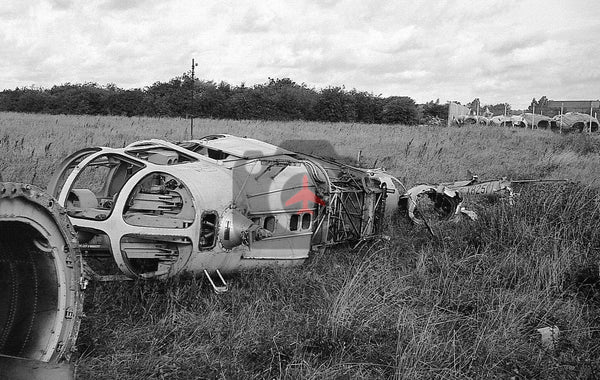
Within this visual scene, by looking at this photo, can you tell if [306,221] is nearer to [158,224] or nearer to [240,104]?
[158,224]

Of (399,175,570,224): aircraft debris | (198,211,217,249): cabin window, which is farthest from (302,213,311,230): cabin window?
(399,175,570,224): aircraft debris

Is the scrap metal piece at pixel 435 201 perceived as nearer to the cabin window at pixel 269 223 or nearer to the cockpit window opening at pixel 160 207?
the cabin window at pixel 269 223

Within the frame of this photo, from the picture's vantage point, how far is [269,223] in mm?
5688

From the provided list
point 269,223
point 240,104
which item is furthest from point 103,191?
point 240,104

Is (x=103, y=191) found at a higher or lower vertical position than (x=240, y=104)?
lower

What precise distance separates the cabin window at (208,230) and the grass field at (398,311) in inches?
16.2

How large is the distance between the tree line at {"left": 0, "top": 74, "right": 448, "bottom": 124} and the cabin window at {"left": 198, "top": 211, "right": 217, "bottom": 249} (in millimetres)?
31523

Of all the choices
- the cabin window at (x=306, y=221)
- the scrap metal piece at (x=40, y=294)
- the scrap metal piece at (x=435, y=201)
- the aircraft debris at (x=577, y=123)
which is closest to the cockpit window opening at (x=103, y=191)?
the scrap metal piece at (x=40, y=294)

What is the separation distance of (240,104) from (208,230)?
115 ft

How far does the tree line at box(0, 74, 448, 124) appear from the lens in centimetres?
3844

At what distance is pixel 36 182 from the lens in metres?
8.88

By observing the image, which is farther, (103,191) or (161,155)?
(103,191)

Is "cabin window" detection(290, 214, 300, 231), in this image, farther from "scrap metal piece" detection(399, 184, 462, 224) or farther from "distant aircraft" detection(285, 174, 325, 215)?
"scrap metal piece" detection(399, 184, 462, 224)

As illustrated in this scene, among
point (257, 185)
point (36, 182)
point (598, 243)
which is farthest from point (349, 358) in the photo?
point (36, 182)
